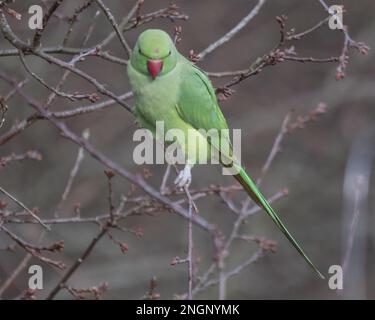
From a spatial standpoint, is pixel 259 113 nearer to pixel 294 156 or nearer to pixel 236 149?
pixel 294 156

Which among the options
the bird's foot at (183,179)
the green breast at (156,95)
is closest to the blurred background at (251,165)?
the green breast at (156,95)

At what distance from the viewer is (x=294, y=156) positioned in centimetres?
827

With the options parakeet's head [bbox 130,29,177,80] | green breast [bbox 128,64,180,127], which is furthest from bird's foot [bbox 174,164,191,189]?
parakeet's head [bbox 130,29,177,80]

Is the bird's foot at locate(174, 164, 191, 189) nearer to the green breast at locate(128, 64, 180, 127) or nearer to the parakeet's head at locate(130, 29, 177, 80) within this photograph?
the green breast at locate(128, 64, 180, 127)

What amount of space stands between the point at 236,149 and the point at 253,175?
385cm

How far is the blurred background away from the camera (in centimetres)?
703

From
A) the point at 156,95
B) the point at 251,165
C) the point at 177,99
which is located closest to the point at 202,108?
the point at 177,99

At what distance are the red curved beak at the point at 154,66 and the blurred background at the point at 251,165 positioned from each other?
10.6 feet

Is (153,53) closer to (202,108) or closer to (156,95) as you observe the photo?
(156,95)

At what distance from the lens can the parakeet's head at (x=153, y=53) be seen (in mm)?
3371

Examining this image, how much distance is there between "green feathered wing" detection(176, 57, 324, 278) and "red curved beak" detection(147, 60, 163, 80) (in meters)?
0.23

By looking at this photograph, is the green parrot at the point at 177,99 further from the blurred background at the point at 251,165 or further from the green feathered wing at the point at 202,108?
the blurred background at the point at 251,165

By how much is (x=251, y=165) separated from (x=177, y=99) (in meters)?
4.49
